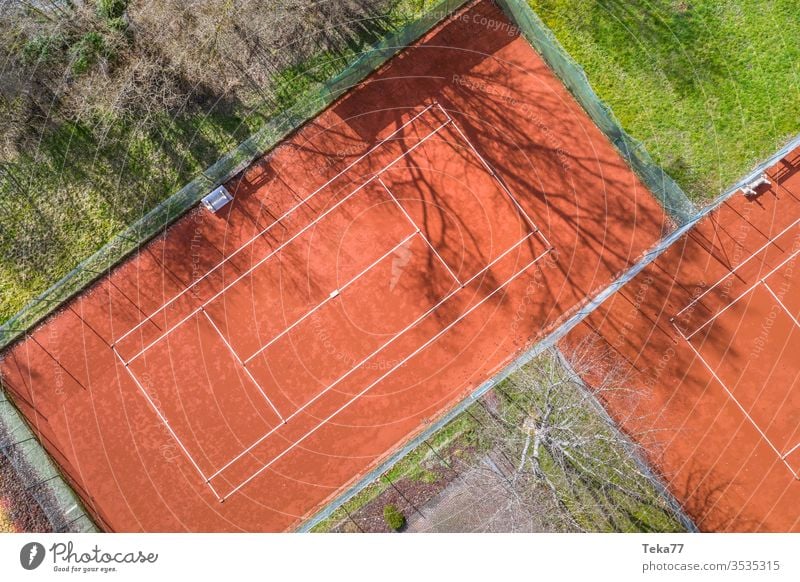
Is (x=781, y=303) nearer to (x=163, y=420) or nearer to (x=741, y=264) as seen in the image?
(x=741, y=264)

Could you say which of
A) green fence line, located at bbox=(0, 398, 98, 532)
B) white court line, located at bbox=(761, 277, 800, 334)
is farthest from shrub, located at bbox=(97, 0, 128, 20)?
white court line, located at bbox=(761, 277, 800, 334)

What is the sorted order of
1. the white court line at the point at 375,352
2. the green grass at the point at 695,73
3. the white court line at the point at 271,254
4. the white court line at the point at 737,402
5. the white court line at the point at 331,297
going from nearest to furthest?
the white court line at the point at 737,402 < the green grass at the point at 695,73 < the white court line at the point at 375,352 < the white court line at the point at 331,297 < the white court line at the point at 271,254

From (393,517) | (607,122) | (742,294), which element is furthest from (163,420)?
(742,294)

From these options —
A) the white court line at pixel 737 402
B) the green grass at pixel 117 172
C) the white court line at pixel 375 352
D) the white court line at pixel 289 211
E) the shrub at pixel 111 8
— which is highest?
the shrub at pixel 111 8

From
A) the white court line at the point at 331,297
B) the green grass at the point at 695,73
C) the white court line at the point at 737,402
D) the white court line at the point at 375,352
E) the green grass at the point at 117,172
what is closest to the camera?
the white court line at the point at 737,402

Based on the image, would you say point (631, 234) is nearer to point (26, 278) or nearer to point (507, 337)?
point (507, 337)

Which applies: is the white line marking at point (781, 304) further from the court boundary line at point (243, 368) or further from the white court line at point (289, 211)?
the white court line at point (289, 211)

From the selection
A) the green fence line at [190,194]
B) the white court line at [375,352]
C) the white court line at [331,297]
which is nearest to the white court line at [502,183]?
the white court line at [375,352]
